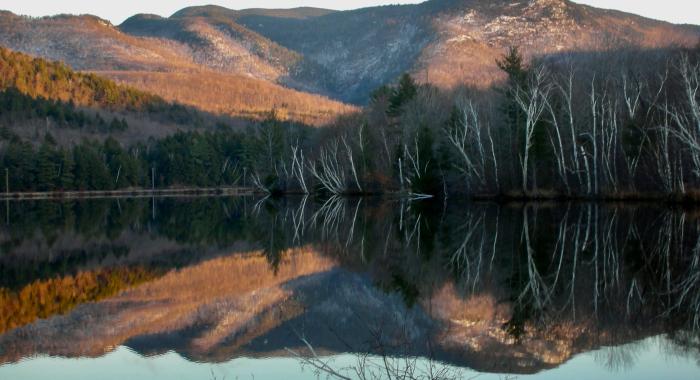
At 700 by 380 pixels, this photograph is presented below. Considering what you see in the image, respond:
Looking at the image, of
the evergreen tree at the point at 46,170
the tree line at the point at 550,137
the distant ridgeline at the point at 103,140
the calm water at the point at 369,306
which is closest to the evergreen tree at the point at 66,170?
the distant ridgeline at the point at 103,140

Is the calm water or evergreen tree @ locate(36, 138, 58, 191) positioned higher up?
the calm water

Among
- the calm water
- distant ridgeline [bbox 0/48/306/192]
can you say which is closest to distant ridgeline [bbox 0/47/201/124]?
distant ridgeline [bbox 0/48/306/192]

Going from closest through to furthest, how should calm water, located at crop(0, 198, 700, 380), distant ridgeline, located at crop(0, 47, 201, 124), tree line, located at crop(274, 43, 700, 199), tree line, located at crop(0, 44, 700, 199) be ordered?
calm water, located at crop(0, 198, 700, 380)
tree line, located at crop(274, 43, 700, 199)
tree line, located at crop(0, 44, 700, 199)
distant ridgeline, located at crop(0, 47, 201, 124)

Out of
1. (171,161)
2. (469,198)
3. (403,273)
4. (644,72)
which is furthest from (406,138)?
(171,161)

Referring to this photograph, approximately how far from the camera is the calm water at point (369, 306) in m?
10.7

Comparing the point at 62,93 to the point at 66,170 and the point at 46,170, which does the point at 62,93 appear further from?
the point at 46,170

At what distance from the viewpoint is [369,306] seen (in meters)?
15.1

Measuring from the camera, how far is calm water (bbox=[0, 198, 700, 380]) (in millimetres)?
10727

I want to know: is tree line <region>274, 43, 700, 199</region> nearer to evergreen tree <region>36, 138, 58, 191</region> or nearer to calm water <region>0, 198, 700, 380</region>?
calm water <region>0, 198, 700, 380</region>

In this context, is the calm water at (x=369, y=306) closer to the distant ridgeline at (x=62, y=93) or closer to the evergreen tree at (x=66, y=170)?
the evergreen tree at (x=66, y=170)

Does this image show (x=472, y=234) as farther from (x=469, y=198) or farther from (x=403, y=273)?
(x=469, y=198)

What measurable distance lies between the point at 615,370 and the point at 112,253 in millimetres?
20758

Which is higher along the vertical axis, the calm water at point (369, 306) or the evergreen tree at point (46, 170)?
the calm water at point (369, 306)

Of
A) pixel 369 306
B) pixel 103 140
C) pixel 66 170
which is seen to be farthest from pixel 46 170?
pixel 369 306
